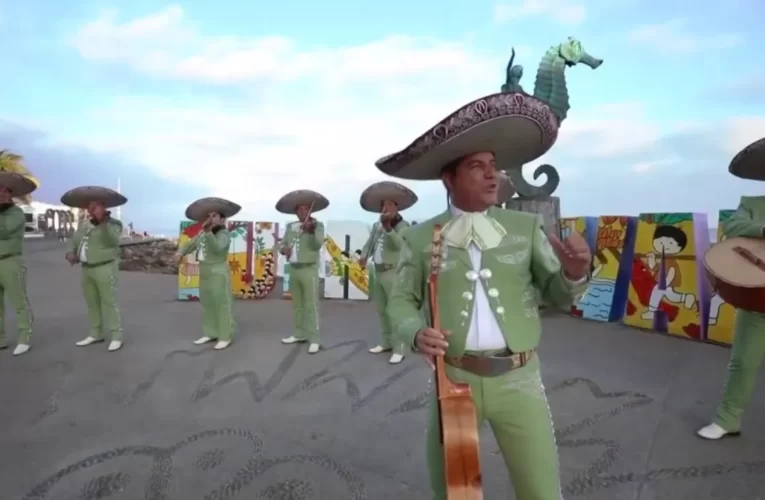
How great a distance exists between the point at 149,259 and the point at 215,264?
12.8 m

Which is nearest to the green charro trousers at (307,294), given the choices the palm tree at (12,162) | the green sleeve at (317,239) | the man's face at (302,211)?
the green sleeve at (317,239)

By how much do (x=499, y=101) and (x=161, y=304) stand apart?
10.2 meters

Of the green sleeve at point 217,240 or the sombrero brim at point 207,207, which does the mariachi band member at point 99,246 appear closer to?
the sombrero brim at point 207,207

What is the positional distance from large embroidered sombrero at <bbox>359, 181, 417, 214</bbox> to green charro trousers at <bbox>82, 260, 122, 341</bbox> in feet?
11.0

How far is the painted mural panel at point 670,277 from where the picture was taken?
296 inches

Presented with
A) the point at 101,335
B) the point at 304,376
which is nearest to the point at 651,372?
the point at 304,376

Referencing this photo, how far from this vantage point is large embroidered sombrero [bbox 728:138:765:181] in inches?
148

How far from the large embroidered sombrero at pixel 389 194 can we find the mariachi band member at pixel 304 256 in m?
0.77

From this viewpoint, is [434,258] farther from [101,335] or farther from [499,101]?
[101,335]

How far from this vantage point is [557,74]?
31.8 ft

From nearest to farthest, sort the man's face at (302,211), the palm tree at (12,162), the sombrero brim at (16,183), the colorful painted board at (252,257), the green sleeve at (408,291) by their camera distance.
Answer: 1. the green sleeve at (408,291)
2. the sombrero brim at (16,183)
3. the man's face at (302,211)
4. the colorful painted board at (252,257)
5. the palm tree at (12,162)

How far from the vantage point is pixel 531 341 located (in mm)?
2322

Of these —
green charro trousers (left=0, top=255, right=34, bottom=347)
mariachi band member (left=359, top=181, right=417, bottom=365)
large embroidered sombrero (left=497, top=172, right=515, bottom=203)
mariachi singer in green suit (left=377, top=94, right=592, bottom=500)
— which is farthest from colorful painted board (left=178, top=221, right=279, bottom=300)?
mariachi singer in green suit (left=377, top=94, right=592, bottom=500)

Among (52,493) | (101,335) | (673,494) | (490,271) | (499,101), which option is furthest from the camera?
(101,335)
